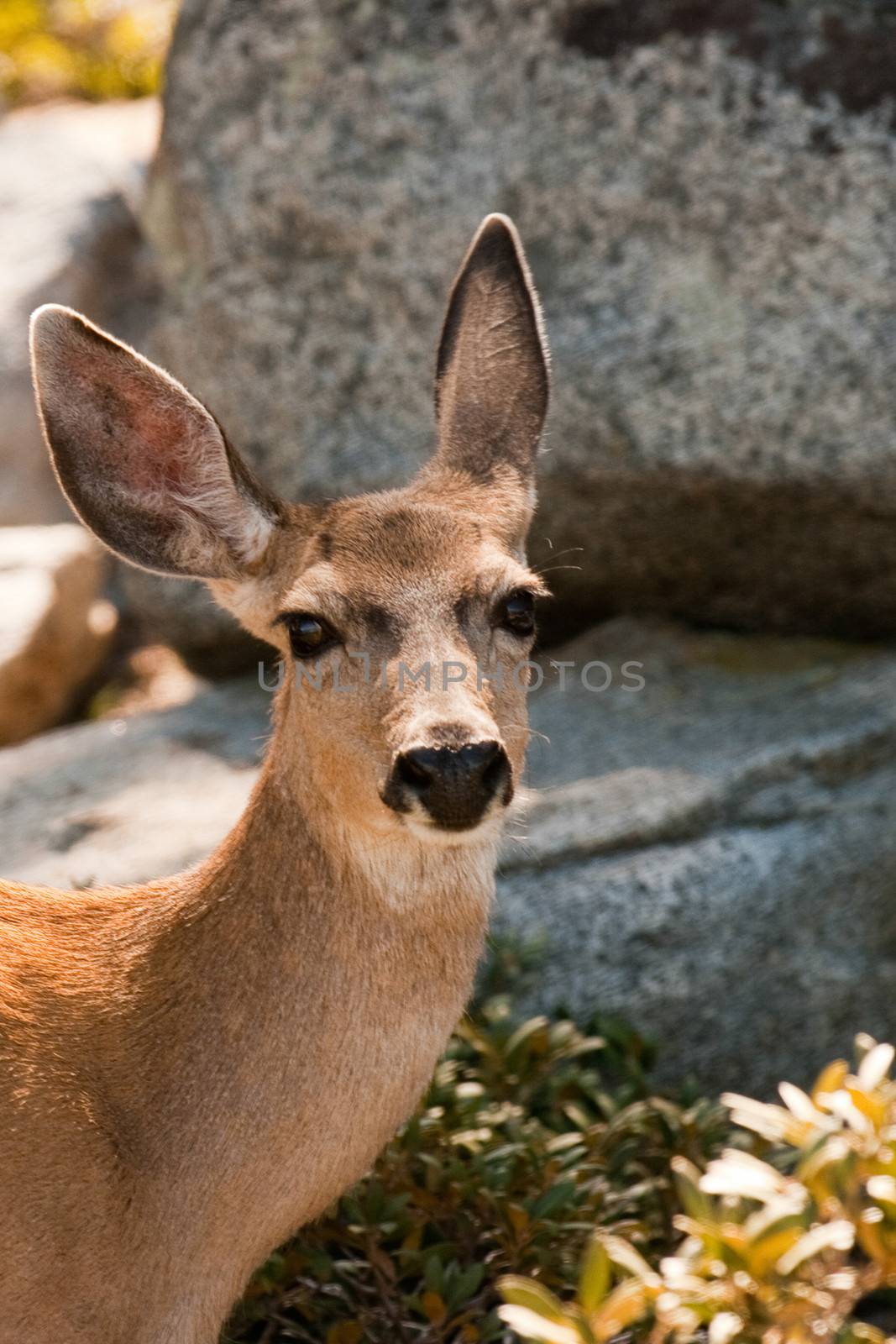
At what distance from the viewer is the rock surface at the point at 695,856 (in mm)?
5703

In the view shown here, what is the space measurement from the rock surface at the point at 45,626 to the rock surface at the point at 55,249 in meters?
0.58

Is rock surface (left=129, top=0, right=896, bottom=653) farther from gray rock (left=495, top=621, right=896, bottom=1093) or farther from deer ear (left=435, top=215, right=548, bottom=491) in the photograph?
deer ear (left=435, top=215, right=548, bottom=491)

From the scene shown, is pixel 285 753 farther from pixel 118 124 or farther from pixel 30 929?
pixel 118 124

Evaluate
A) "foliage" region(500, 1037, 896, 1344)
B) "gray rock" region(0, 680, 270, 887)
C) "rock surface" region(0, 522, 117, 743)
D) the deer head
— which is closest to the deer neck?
the deer head

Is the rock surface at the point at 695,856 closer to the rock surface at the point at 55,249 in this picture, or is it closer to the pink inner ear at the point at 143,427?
the pink inner ear at the point at 143,427

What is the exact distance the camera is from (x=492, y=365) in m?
4.82

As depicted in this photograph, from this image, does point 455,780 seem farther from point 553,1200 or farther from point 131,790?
point 131,790

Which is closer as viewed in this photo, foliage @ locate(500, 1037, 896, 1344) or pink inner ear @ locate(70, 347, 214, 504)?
foliage @ locate(500, 1037, 896, 1344)

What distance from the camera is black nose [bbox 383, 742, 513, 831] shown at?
139 inches

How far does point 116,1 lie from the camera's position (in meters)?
12.2

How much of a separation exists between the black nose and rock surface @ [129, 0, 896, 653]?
3063 millimetres

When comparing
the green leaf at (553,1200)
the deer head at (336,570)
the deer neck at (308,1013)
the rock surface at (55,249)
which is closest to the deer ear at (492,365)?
the deer head at (336,570)

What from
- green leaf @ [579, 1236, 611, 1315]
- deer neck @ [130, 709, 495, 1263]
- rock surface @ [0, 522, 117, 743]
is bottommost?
rock surface @ [0, 522, 117, 743]

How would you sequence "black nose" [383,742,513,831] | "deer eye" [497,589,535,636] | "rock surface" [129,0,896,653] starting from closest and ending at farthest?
"black nose" [383,742,513,831]
"deer eye" [497,589,535,636]
"rock surface" [129,0,896,653]
